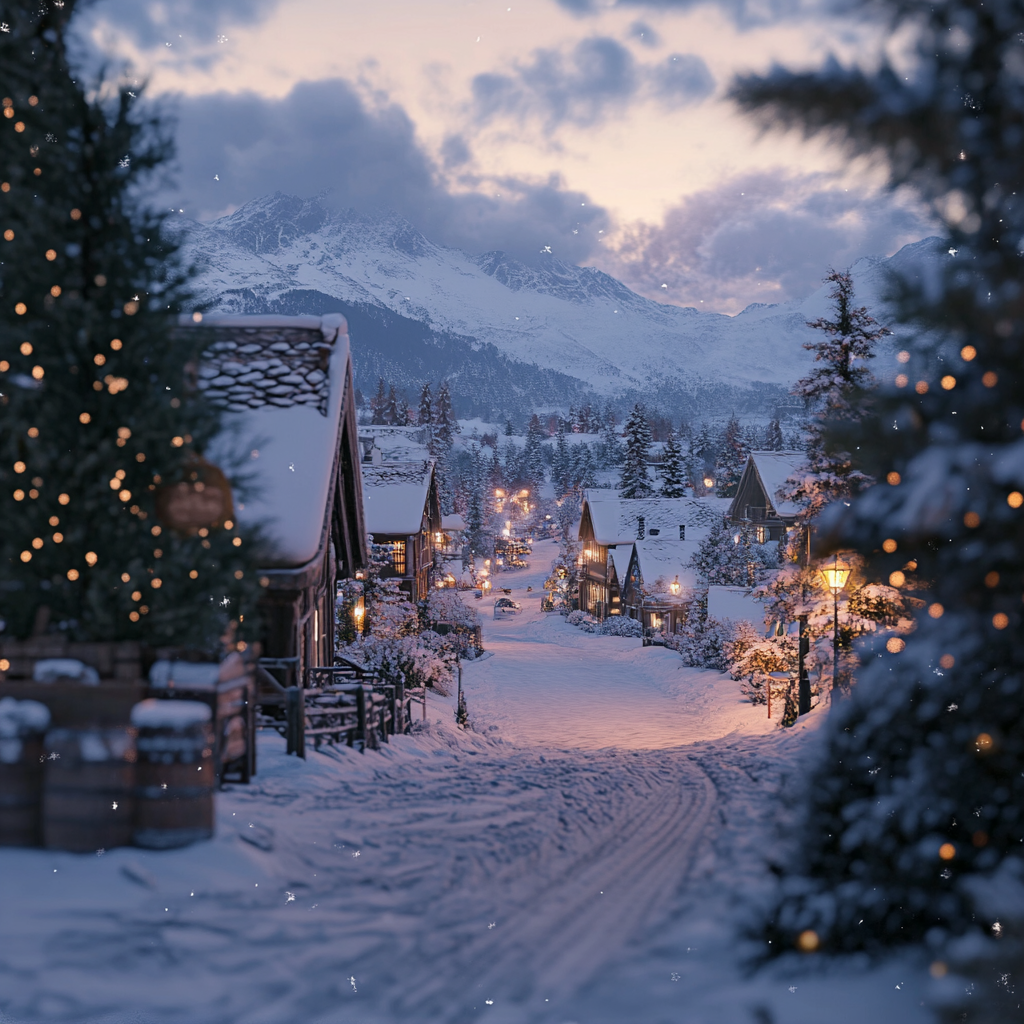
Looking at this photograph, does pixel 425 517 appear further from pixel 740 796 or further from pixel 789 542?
pixel 740 796

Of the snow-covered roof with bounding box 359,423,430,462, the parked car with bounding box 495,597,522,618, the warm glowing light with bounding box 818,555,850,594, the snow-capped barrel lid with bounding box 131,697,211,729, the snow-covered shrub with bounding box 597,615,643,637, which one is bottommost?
the parked car with bounding box 495,597,522,618

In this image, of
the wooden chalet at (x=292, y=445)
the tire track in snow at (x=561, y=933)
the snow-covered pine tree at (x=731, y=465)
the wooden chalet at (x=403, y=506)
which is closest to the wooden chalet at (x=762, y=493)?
the snow-covered pine tree at (x=731, y=465)

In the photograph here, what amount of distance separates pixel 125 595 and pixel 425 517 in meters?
34.4

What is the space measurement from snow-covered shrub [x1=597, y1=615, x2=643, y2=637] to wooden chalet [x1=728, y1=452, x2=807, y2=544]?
1047 cm

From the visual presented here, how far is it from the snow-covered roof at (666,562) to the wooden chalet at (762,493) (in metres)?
4.92

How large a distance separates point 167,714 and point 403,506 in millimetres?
32048

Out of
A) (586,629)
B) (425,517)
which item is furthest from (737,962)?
(586,629)

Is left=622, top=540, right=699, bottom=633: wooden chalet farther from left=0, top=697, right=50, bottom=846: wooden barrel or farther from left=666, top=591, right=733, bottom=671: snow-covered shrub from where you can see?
left=0, top=697, right=50, bottom=846: wooden barrel

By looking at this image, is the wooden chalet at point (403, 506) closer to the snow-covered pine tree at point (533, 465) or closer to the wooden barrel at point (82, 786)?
the wooden barrel at point (82, 786)

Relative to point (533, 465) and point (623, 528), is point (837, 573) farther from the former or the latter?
point (533, 465)

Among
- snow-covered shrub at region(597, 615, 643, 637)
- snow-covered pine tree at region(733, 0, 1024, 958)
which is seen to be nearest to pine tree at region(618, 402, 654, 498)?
snow-covered shrub at region(597, 615, 643, 637)

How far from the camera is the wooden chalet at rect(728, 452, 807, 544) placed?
4862 cm

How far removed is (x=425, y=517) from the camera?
4003 centimetres

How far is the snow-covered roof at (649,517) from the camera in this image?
54375mm
